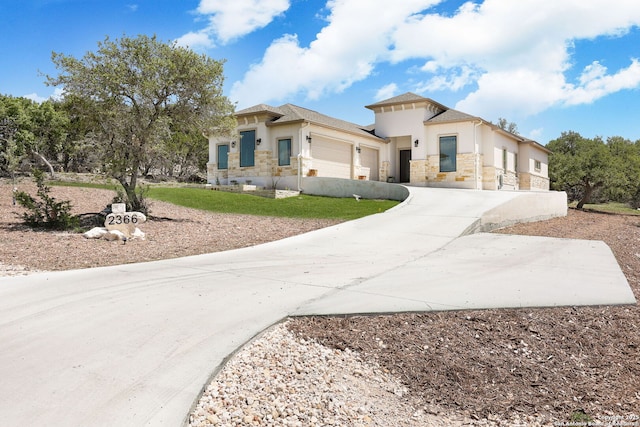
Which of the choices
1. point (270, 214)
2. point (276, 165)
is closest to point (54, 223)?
point (270, 214)

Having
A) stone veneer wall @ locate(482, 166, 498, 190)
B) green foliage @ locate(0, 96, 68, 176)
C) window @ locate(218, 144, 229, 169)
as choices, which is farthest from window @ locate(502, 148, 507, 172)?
green foliage @ locate(0, 96, 68, 176)

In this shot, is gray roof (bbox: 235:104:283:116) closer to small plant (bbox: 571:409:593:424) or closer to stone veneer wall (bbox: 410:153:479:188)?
stone veneer wall (bbox: 410:153:479:188)

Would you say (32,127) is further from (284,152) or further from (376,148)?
(376,148)

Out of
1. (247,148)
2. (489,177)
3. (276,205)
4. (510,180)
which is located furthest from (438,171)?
(276,205)

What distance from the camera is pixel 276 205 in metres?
18.6

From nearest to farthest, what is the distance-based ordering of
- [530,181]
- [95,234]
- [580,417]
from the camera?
[580,417]
[95,234]
[530,181]

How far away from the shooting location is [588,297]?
224 inches

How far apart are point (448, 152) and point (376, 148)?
4618 mm

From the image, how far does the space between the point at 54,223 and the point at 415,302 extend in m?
10.5

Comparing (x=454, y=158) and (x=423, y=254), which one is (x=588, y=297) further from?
(x=454, y=158)

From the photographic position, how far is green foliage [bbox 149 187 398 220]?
16.4 metres

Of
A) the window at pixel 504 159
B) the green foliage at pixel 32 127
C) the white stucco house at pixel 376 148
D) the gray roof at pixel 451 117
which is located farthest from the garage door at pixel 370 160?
the green foliage at pixel 32 127

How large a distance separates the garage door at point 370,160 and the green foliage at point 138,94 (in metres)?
14.3

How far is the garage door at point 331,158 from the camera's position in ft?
82.2
